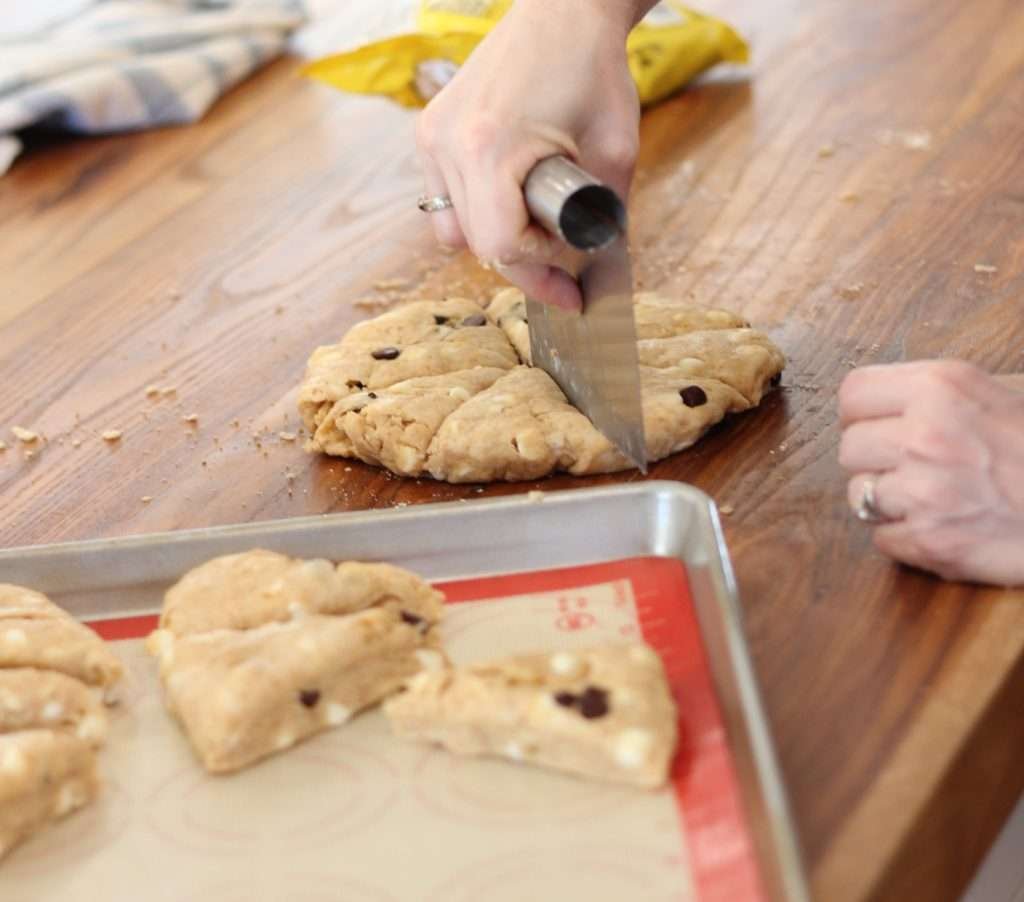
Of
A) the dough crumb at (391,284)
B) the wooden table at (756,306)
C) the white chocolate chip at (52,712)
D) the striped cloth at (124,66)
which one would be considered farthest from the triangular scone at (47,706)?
the striped cloth at (124,66)

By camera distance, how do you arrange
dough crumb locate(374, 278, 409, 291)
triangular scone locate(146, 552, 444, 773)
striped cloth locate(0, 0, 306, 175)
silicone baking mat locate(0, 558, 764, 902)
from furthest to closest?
striped cloth locate(0, 0, 306, 175) → dough crumb locate(374, 278, 409, 291) → triangular scone locate(146, 552, 444, 773) → silicone baking mat locate(0, 558, 764, 902)

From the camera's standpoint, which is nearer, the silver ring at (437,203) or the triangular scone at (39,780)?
the triangular scone at (39,780)

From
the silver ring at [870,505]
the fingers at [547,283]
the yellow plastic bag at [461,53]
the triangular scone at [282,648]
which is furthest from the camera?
the yellow plastic bag at [461,53]

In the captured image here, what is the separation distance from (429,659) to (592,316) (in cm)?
33

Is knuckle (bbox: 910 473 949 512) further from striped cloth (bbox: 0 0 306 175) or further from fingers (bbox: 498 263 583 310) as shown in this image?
striped cloth (bbox: 0 0 306 175)

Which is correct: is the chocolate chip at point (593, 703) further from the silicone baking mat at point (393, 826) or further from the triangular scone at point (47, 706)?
the triangular scone at point (47, 706)

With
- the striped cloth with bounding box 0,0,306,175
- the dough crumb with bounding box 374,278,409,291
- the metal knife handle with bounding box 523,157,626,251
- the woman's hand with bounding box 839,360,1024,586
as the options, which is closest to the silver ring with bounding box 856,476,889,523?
the woman's hand with bounding box 839,360,1024,586

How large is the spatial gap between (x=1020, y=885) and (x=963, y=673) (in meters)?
0.24

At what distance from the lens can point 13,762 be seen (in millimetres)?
915

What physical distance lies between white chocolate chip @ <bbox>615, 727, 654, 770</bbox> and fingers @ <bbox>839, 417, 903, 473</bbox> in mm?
303

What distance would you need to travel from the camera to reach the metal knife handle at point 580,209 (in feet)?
3.35

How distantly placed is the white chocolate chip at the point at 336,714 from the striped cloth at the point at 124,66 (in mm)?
1394

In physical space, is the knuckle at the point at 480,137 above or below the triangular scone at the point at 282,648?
above

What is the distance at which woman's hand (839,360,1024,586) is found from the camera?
3.32 ft
